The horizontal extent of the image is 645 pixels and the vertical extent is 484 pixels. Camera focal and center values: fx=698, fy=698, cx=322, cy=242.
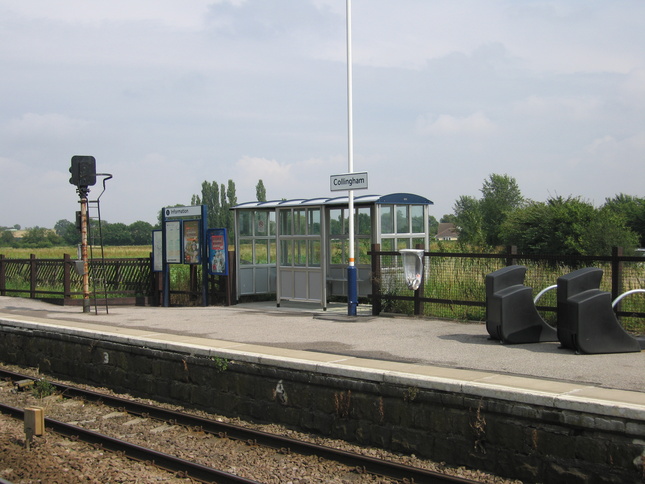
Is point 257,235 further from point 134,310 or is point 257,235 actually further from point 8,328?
point 8,328

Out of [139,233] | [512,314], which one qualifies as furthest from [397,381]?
[139,233]

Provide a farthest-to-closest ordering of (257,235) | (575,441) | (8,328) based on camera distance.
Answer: (257,235)
(8,328)
(575,441)

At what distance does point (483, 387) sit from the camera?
6797 millimetres

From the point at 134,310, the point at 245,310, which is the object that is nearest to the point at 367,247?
the point at 245,310

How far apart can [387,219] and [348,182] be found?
219 cm

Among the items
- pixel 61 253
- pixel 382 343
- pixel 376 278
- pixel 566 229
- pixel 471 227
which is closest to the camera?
pixel 382 343

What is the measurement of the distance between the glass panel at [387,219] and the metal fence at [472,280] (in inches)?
64.5

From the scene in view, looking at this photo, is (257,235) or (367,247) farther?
(257,235)

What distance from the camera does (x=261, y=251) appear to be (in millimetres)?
18281

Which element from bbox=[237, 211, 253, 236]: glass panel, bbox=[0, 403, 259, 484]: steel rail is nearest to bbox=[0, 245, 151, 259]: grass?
bbox=[237, 211, 253, 236]: glass panel

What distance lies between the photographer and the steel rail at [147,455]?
22.8ft

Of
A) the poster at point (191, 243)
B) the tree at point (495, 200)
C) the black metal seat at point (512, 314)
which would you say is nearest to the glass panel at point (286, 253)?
the poster at point (191, 243)

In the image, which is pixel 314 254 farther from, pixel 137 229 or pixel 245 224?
pixel 137 229

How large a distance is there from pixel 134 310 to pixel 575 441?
12.7 meters
